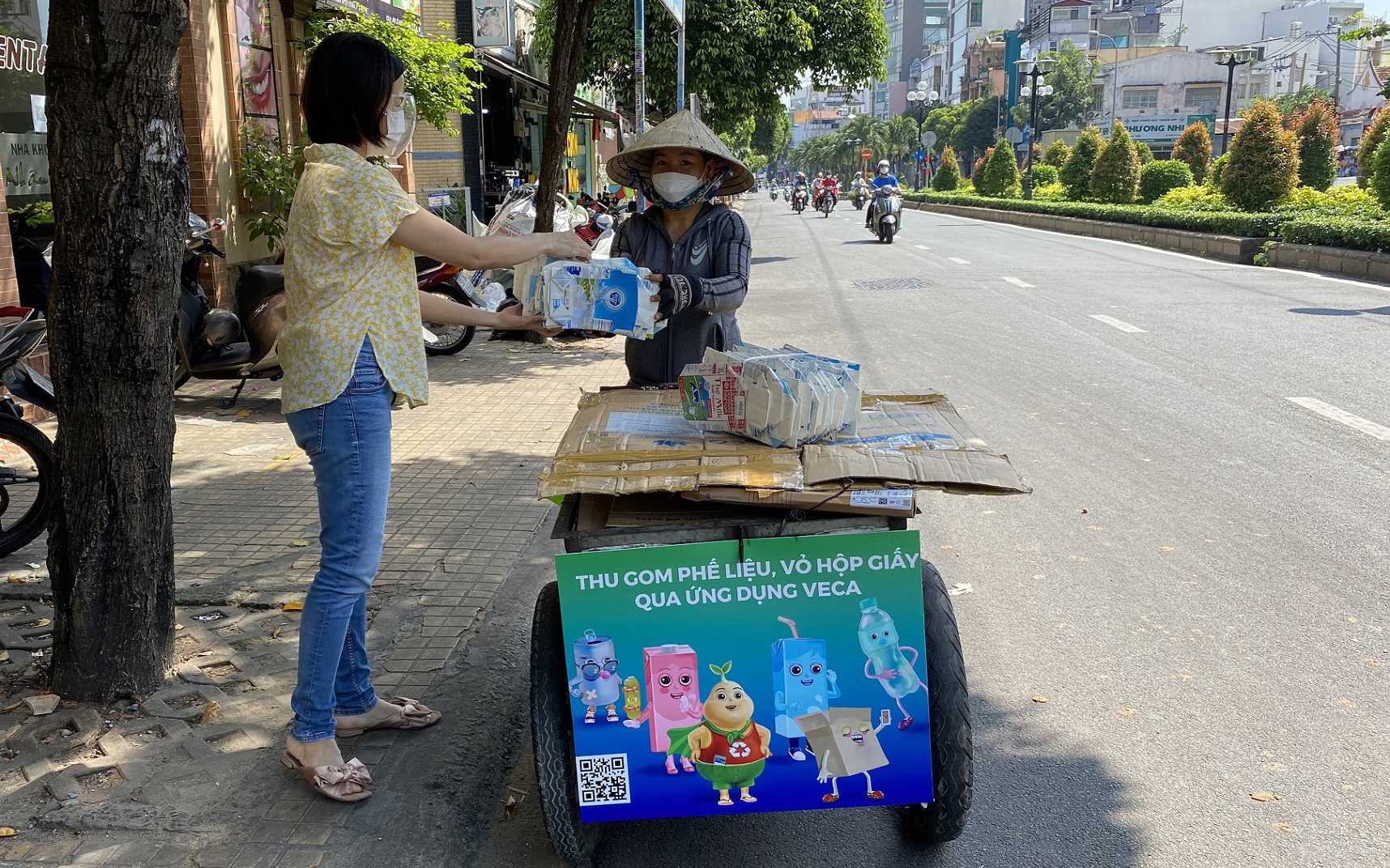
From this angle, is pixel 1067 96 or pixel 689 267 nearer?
pixel 689 267

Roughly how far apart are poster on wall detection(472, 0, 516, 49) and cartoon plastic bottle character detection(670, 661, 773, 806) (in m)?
17.2

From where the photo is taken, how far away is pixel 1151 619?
4375 millimetres

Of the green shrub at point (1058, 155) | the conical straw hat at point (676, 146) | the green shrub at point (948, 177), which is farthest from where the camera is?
the green shrub at point (948, 177)

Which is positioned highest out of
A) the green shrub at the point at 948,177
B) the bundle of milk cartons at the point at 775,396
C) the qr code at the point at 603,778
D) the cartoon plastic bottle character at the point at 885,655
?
the green shrub at the point at 948,177

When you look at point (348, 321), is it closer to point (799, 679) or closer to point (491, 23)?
point (799, 679)

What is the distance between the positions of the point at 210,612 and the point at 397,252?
6.69ft

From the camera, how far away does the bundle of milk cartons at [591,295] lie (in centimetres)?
300

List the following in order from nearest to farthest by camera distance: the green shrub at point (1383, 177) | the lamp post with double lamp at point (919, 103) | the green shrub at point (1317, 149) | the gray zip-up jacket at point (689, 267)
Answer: the gray zip-up jacket at point (689, 267)
the green shrub at point (1383, 177)
the green shrub at point (1317, 149)
the lamp post with double lamp at point (919, 103)

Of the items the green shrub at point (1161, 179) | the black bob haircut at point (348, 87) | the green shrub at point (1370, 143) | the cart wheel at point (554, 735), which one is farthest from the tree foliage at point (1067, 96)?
the cart wheel at point (554, 735)

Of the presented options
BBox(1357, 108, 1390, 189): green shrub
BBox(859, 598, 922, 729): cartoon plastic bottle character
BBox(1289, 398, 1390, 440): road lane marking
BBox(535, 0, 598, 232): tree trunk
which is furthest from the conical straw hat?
BBox(1357, 108, 1390, 189): green shrub

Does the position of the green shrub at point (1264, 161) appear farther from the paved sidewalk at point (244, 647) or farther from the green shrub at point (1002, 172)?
the green shrub at point (1002, 172)

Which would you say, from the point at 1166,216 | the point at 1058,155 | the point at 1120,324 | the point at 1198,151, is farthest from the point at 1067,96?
the point at 1120,324

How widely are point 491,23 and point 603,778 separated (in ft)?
57.2

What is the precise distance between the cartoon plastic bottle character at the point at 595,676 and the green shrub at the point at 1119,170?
31866mm
